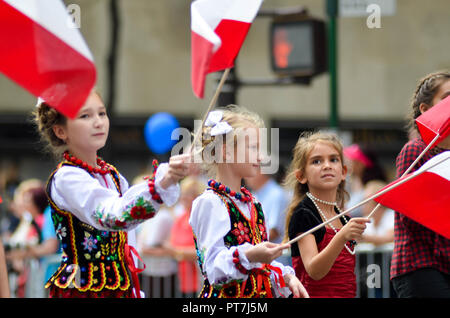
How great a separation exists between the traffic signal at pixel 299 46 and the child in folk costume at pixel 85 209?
506 cm

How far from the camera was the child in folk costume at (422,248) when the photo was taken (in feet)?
14.1

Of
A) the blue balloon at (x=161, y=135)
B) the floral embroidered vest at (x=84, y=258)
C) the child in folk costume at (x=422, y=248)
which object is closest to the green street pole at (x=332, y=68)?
the blue balloon at (x=161, y=135)

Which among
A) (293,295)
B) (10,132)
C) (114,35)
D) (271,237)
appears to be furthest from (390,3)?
(10,132)

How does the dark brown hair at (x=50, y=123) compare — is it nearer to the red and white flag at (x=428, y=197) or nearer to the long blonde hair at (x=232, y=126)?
the long blonde hair at (x=232, y=126)

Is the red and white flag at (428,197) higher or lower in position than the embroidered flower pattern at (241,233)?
higher

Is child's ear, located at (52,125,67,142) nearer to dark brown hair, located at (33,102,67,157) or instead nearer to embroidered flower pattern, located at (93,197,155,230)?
dark brown hair, located at (33,102,67,157)

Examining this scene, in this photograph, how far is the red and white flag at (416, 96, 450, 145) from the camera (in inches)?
162

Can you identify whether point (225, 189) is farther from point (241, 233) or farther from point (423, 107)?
point (423, 107)

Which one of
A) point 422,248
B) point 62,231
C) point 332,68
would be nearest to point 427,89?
point 422,248

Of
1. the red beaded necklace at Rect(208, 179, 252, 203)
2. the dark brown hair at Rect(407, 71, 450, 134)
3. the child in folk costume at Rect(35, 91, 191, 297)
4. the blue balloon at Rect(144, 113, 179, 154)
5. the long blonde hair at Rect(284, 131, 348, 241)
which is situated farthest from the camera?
the blue balloon at Rect(144, 113, 179, 154)

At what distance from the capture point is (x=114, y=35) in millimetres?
14141

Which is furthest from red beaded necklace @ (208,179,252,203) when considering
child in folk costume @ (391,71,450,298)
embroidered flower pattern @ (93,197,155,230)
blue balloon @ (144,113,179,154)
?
blue balloon @ (144,113,179,154)

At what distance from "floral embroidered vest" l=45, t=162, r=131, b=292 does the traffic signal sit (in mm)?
5312

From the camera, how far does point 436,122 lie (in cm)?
417
